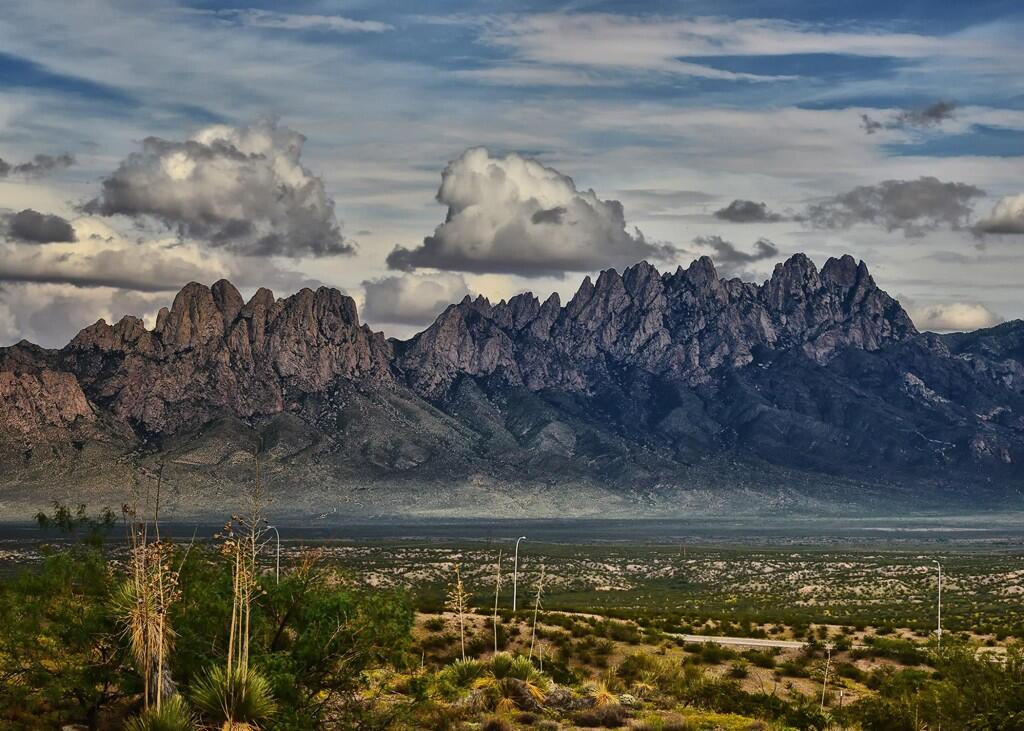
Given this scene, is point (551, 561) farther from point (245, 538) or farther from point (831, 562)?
point (245, 538)

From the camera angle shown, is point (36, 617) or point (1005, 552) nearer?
point (36, 617)

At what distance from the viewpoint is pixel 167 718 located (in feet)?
64.7

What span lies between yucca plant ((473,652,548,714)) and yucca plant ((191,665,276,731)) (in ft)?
24.1

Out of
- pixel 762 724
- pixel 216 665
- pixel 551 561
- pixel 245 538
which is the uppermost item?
pixel 245 538

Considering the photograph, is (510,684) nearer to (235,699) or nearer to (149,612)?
(235,699)

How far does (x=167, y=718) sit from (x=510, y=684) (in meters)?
10.2

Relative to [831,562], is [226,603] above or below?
above

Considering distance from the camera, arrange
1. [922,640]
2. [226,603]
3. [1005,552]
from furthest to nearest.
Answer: [1005,552] < [922,640] < [226,603]

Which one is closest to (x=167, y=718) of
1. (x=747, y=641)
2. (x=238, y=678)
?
(x=238, y=678)

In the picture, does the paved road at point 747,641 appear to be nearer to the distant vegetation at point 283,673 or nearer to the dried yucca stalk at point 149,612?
the distant vegetation at point 283,673

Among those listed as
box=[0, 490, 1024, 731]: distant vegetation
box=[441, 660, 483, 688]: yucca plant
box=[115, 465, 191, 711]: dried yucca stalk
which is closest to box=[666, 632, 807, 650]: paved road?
box=[0, 490, 1024, 731]: distant vegetation

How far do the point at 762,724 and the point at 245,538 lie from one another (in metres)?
11.8

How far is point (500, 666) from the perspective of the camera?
31047 millimetres

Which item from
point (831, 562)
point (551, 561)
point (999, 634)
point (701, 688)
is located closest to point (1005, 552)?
point (831, 562)
